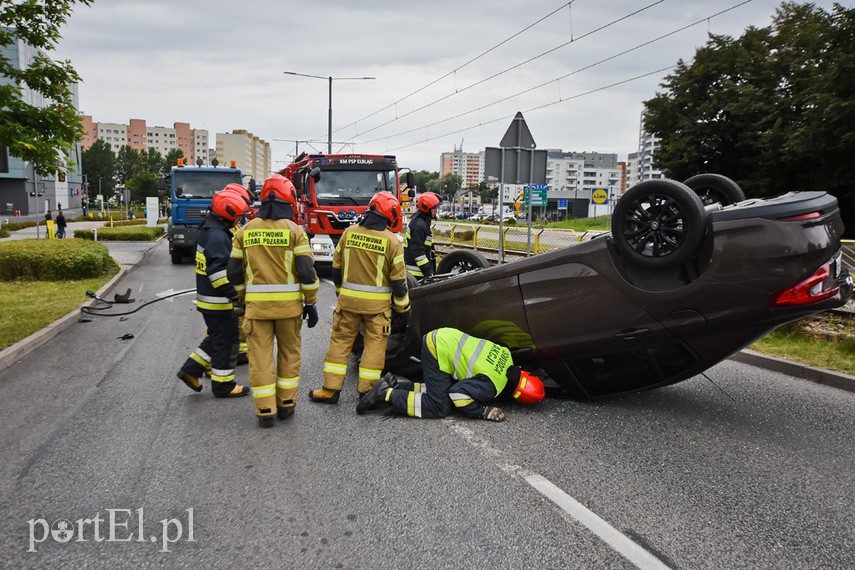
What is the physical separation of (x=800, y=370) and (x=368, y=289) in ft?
14.2

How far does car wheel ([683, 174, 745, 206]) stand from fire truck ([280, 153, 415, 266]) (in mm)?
9353

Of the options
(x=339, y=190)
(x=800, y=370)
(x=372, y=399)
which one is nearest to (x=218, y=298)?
(x=372, y=399)

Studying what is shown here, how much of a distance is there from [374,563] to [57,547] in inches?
60.5

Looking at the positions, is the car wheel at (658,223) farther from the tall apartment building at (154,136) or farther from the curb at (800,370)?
the tall apartment building at (154,136)

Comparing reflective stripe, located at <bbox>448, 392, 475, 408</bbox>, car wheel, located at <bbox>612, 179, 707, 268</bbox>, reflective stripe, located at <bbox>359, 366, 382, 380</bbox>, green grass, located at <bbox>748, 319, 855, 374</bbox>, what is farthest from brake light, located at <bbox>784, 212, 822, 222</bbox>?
reflective stripe, located at <bbox>359, 366, 382, 380</bbox>

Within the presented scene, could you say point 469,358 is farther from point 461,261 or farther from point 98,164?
point 98,164

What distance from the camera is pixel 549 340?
5.02 metres

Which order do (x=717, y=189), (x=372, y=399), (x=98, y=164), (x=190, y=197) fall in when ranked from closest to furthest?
1. (x=372, y=399)
2. (x=717, y=189)
3. (x=190, y=197)
4. (x=98, y=164)

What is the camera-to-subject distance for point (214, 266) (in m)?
5.50

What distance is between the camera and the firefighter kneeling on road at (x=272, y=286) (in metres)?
4.90

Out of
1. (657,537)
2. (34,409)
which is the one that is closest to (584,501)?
(657,537)

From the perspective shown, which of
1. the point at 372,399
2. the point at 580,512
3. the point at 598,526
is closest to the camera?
the point at 598,526

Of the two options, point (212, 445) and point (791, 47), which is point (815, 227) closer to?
point (212, 445)

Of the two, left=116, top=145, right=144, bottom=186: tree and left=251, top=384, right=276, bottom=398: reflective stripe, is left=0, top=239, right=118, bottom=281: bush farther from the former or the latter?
left=116, top=145, right=144, bottom=186: tree
